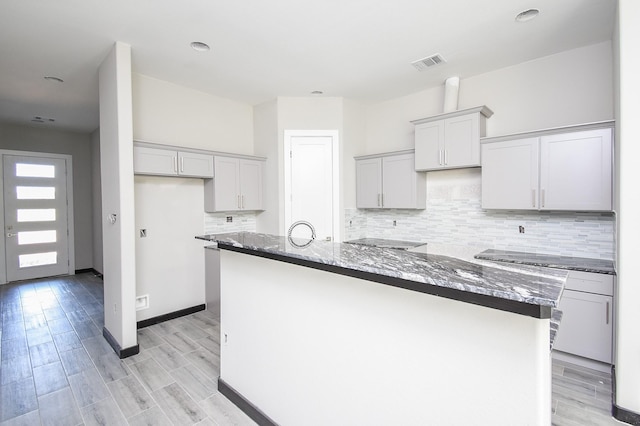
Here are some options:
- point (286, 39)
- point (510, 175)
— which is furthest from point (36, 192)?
point (510, 175)

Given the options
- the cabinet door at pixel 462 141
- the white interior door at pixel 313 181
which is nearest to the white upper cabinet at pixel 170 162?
the white interior door at pixel 313 181

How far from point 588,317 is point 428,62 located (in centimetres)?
281

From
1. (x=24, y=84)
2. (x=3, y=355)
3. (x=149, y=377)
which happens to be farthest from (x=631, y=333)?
(x=24, y=84)

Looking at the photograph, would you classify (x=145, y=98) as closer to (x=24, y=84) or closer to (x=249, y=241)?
(x=24, y=84)

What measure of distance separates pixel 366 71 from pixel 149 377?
12.2 feet

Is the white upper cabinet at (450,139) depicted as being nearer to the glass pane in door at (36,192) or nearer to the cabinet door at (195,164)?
the cabinet door at (195,164)

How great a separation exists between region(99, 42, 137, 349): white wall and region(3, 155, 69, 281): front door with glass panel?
4149 millimetres

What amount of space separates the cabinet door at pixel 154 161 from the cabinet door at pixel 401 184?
8.67 feet

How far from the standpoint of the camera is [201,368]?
278cm

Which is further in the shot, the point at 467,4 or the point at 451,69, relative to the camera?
the point at 451,69

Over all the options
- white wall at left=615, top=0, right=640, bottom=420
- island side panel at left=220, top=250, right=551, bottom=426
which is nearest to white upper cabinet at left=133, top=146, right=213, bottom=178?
island side panel at left=220, top=250, right=551, bottom=426

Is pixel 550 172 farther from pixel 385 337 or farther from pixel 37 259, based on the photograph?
pixel 37 259

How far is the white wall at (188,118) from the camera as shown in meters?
3.71

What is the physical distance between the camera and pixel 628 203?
2021mm
